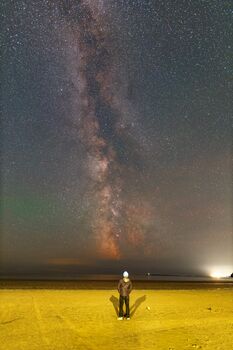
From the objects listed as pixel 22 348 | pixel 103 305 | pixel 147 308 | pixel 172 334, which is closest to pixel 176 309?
pixel 147 308

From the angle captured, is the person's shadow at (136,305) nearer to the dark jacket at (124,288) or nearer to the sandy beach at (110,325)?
the sandy beach at (110,325)

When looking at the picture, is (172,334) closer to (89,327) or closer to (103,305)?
(89,327)

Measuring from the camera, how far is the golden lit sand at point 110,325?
11.3m

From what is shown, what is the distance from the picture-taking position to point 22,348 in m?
10.8

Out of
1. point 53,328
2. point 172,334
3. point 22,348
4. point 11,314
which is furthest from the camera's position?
point 11,314

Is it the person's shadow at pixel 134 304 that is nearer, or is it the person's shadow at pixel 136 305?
the person's shadow at pixel 136 305

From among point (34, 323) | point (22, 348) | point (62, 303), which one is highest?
point (62, 303)

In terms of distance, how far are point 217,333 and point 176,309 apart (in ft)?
18.7

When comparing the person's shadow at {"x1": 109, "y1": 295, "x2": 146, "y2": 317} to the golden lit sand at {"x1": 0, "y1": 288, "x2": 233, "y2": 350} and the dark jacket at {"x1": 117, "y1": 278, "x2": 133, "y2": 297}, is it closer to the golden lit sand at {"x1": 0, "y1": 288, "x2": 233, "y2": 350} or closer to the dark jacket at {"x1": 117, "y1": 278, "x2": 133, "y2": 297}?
the golden lit sand at {"x1": 0, "y1": 288, "x2": 233, "y2": 350}

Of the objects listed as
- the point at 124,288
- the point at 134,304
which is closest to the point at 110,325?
the point at 124,288

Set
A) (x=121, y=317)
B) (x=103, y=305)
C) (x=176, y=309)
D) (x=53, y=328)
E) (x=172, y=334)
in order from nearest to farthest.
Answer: (x=172, y=334) → (x=53, y=328) → (x=121, y=317) → (x=176, y=309) → (x=103, y=305)

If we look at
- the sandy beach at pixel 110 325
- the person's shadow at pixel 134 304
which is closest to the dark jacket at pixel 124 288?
the sandy beach at pixel 110 325

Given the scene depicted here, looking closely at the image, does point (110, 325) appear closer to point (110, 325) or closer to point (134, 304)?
point (110, 325)

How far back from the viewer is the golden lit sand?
37.0 feet
